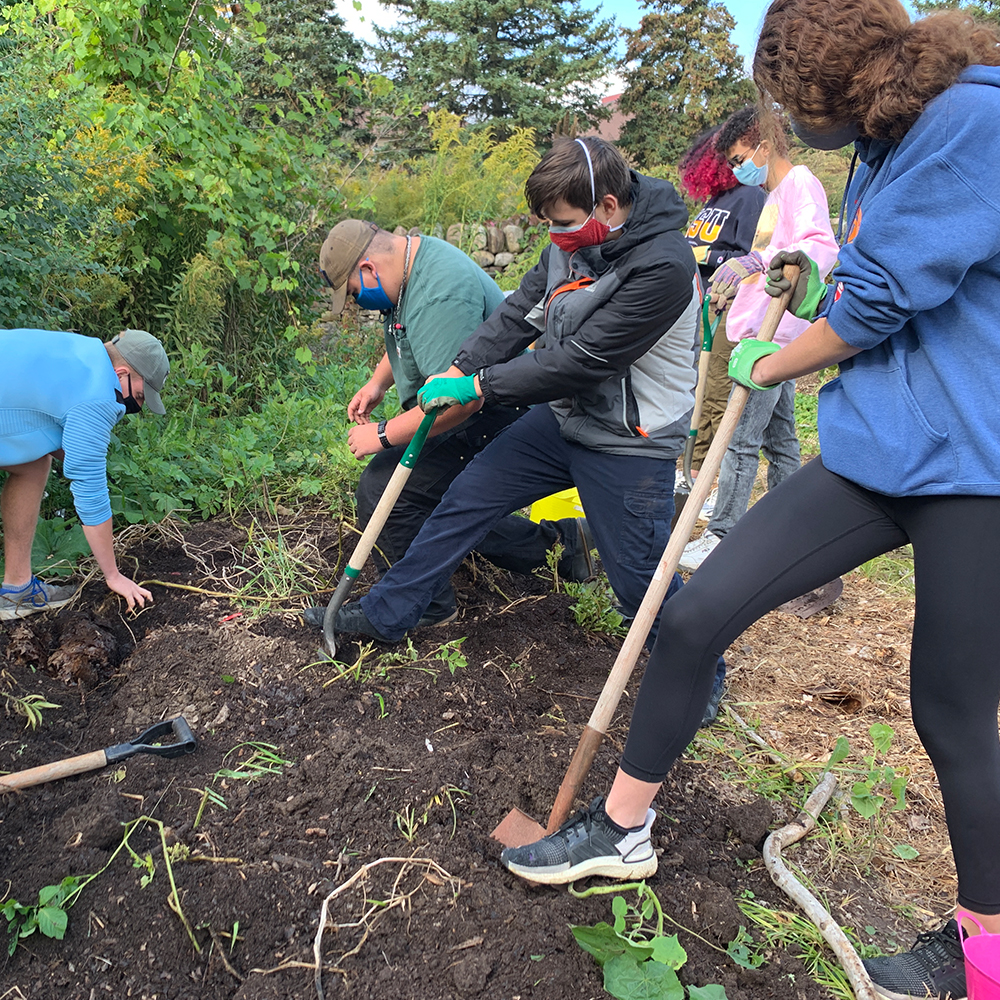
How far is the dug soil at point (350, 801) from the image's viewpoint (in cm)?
183

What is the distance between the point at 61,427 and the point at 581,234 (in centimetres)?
214

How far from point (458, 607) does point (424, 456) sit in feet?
2.29

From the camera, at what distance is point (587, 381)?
2502 mm

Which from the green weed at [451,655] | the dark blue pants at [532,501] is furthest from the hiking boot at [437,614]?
the dark blue pants at [532,501]

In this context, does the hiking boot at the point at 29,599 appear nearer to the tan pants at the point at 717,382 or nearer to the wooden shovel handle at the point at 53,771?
the wooden shovel handle at the point at 53,771

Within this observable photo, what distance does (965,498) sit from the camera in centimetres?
149

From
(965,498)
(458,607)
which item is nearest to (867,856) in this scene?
(965,498)

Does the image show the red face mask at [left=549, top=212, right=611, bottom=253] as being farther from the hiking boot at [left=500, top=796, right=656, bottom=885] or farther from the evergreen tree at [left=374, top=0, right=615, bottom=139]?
the evergreen tree at [left=374, top=0, right=615, bottom=139]

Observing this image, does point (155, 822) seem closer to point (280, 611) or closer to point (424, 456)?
point (280, 611)

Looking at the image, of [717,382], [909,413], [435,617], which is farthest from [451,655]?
[717,382]

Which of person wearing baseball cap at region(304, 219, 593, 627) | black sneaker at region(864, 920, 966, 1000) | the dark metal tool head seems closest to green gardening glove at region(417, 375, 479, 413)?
person wearing baseball cap at region(304, 219, 593, 627)

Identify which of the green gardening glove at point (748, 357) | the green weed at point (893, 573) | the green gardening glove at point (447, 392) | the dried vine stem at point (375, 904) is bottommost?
the green weed at point (893, 573)

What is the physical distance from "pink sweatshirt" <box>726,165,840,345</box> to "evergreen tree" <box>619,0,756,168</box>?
17776 mm

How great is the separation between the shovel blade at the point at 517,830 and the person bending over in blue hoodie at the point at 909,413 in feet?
1.88
